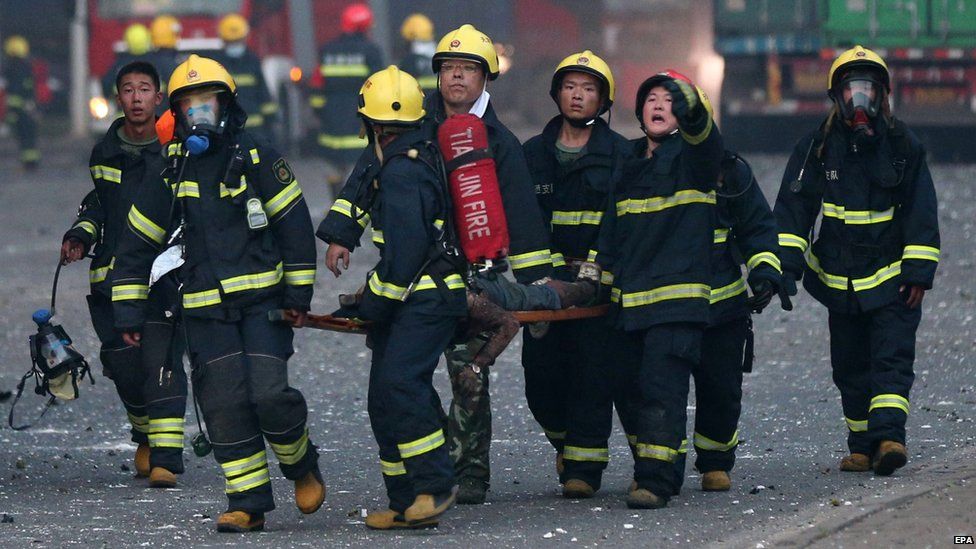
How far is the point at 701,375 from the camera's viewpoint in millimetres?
7180

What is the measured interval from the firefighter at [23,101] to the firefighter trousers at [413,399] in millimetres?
16740

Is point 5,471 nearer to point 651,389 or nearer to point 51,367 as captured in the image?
point 51,367

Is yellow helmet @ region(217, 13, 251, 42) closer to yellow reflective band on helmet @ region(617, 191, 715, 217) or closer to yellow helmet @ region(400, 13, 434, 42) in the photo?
yellow helmet @ region(400, 13, 434, 42)

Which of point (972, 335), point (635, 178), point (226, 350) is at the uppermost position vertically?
point (635, 178)

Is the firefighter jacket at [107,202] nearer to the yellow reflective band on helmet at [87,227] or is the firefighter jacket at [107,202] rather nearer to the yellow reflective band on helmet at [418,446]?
the yellow reflective band on helmet at [87,227]

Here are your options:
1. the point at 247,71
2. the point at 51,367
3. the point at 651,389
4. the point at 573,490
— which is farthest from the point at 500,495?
the point at 247,71

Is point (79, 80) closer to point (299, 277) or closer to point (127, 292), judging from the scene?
point (127, 292)

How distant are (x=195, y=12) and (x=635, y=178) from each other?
17.1 metres

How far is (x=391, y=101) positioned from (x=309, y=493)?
145 cm

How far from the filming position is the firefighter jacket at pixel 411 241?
6480 mm

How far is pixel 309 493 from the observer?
6789 millimetres

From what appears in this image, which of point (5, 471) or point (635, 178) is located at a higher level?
point (635, 178)

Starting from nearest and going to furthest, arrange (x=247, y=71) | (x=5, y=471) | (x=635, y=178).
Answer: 1. (x=635, y=178)
2. (x=5, y=471)
3. (x=247, y=71)

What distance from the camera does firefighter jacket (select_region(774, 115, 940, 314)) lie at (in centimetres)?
736
